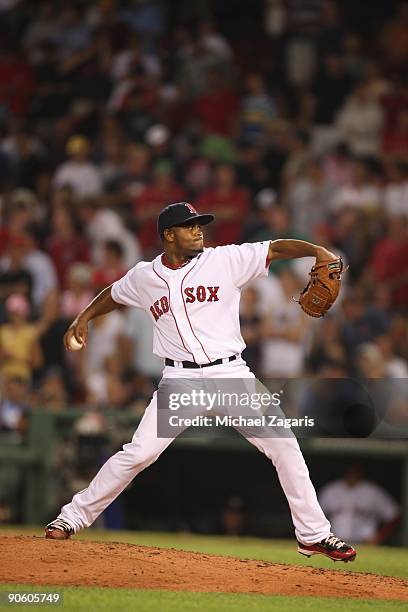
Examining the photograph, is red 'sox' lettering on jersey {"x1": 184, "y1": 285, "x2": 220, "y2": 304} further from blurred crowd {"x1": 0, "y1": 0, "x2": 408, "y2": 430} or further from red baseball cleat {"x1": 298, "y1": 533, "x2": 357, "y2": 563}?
blurred crowd {"x1": 0, "y1": 0, "x2": 408, "y2": 430}

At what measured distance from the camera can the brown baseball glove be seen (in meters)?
6.54

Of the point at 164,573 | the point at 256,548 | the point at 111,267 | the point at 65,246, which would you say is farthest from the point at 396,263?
the point at 164,573

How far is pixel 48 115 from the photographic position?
15656mm

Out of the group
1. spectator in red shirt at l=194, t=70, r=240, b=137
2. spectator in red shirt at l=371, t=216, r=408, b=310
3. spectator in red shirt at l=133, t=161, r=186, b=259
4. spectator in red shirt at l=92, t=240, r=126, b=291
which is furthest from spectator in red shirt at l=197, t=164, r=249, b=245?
spectator in red shirt at l=371, t=216, r=408, b=310

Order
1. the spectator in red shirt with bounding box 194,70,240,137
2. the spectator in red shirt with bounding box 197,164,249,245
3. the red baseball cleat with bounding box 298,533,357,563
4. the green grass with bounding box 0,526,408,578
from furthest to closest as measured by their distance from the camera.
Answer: the spectator in red shirt with bounding box 194,70,240,137 → the spectator in red shirt with bounding box 197,164,249,245 → the green grass with bounding box 0,526,408,578 → the red baseball cleat with bounding box 298,533,357,563

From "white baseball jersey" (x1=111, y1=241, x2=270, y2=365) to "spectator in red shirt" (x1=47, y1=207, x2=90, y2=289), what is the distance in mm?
6378

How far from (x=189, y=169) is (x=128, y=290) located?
703 cm

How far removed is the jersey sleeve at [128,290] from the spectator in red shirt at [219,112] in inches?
308

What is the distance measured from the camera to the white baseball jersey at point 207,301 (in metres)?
6.57

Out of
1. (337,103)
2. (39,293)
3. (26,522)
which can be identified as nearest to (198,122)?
(337,103)

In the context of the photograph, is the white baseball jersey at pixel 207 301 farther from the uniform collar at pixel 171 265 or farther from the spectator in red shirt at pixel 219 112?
the spectator in red shirt at pixel 219 112

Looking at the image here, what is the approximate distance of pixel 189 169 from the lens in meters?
13.8

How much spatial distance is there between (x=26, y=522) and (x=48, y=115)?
6129 millimetres

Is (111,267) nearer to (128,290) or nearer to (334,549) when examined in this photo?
(128,290)
